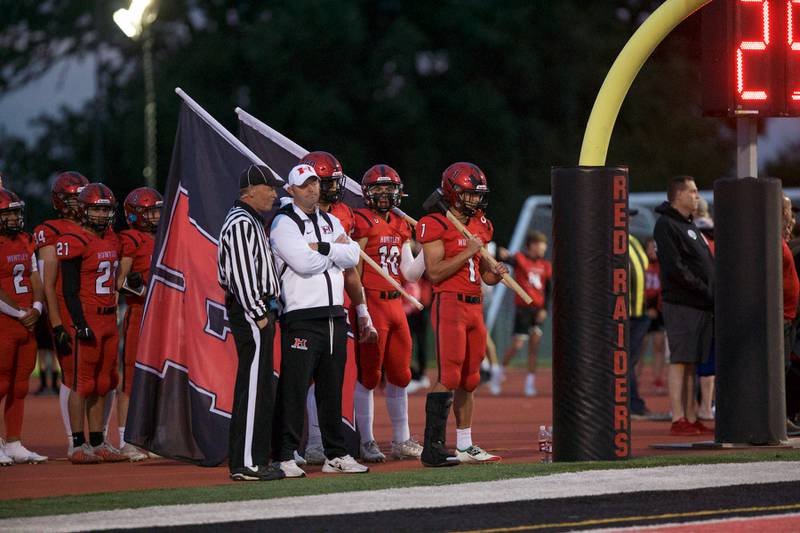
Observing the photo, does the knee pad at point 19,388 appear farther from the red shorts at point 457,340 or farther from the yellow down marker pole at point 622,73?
the yellow down marker pole at point 622,73

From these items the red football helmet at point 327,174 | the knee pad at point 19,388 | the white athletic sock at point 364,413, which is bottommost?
the white athletic sock at point 364,413

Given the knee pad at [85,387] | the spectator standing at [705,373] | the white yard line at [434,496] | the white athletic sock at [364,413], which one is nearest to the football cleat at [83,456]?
the knee pad at [85,387]

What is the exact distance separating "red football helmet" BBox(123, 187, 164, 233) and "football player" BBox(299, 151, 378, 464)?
163 cm

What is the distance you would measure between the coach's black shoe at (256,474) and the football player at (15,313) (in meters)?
2.46

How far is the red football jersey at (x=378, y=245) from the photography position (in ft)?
38.0

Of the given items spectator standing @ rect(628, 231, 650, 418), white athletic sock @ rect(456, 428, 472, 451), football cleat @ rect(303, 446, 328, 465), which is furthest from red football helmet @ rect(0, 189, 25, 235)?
spectator standing @ rect(628, 231, 650, 418)

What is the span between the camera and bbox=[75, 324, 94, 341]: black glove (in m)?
11.6

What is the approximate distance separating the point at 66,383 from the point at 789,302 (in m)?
5.72

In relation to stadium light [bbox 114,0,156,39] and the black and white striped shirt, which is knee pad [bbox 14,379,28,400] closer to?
the black and white striped shirt

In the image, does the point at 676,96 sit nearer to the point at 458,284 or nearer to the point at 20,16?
the point at 20,16

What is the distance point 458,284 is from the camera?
35.9ft

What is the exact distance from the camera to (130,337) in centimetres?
1224

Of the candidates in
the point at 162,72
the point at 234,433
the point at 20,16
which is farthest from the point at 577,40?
the point at 234,433

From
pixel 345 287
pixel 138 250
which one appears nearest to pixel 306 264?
pixel 345 287
